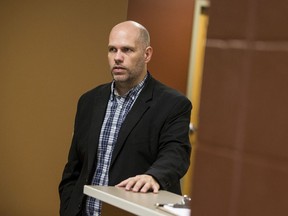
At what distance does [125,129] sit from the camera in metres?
2.73

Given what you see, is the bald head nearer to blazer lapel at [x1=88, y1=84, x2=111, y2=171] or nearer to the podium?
blazer lapel at [x1=88, y1=84, x2=111, y2=171]

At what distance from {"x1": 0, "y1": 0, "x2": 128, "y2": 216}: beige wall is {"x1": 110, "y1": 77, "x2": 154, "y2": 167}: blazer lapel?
166 cm

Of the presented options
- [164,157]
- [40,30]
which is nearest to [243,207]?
[164,157]

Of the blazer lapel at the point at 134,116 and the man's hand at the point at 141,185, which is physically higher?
the blazer lapel at the point at 134,116

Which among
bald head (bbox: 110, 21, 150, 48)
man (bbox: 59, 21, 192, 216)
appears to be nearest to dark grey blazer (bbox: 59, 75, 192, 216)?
man (bbox: 59, 21, 192, 216)

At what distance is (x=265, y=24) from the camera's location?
89 cm

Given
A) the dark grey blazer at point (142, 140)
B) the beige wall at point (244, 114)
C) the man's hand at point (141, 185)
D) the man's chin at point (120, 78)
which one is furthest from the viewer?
the man's chin at point (120, 78)

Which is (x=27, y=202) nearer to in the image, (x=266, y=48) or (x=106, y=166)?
(x=106, y=166)

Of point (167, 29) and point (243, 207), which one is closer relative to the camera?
point (243, 207)

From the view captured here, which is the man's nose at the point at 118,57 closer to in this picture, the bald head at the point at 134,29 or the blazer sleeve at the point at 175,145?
the bald head at the point at 134,29

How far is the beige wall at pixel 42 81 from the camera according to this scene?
4523mm

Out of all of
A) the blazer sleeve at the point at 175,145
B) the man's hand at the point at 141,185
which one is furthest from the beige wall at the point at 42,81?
the man's hand at the point at 141,185

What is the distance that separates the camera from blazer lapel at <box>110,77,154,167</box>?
107 inches

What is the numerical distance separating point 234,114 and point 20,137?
4165 mm
